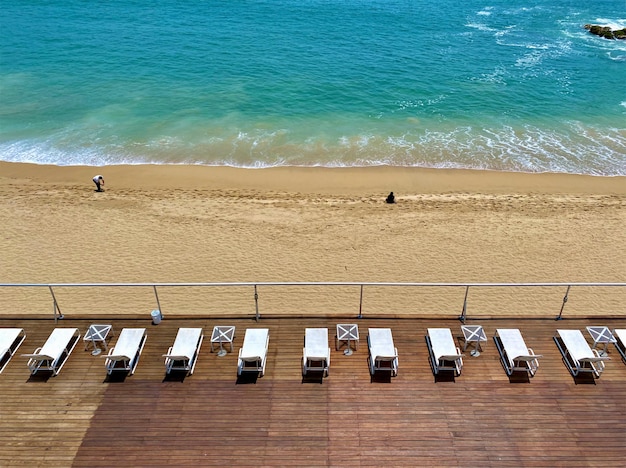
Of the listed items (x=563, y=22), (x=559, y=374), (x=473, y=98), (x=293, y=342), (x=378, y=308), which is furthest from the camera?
(x=563, y=22)

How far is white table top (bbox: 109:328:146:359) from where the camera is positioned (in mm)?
11188

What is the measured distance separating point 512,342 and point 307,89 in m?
32.4

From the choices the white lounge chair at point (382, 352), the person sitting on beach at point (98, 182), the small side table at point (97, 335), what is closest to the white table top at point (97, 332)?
the small side table at point (97, 335)

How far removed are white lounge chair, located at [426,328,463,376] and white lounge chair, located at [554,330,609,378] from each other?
2.77 meters

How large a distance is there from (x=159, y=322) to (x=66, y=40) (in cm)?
5235

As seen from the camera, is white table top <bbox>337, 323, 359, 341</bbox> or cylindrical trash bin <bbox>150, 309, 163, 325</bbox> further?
cylindrical trash bin <bbox>150, 309, 163, 325</bbox>

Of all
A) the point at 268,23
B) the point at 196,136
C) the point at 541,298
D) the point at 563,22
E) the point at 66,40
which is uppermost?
the point at 563,22

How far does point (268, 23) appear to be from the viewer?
194 ft

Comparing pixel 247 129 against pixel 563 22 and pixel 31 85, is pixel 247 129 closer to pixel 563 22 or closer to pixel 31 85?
pixel 31 85

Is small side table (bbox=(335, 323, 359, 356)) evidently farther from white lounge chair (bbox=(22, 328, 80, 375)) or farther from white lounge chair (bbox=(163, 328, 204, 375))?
white lounge chair (bbox=(22, 328, 80, 375))

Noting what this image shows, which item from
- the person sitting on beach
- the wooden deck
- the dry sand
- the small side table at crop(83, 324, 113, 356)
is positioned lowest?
the wooden deck

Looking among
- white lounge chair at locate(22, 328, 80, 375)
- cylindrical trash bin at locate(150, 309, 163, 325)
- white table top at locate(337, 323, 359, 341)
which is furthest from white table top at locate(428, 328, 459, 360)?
white lounge chair at locate(22, 328, 80, 375)

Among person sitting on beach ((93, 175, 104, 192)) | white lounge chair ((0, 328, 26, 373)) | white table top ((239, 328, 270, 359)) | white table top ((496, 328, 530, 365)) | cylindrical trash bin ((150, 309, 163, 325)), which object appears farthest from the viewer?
person sitting on beach ((93, 175, 104, 192))

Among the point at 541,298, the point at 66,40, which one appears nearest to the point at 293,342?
the point at 541,298
